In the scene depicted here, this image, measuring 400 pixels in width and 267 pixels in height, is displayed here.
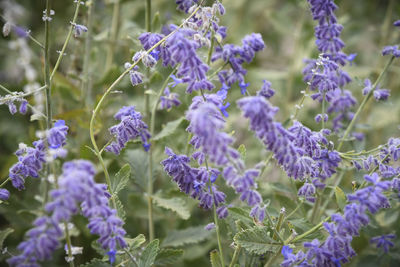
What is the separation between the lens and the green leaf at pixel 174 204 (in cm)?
220

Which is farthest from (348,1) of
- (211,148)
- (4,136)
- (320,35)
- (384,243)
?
(211,148)

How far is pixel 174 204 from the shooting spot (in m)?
2.27

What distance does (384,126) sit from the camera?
3848mm

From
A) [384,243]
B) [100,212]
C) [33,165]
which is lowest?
[384,243]

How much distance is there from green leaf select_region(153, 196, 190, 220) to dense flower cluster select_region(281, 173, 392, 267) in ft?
2.50

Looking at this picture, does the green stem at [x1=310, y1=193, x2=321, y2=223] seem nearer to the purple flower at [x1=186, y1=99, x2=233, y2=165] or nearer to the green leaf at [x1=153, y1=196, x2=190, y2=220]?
the green leaf at [x1=153, y1=196, x2=190, y2=220]

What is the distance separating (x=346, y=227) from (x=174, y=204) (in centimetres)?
110

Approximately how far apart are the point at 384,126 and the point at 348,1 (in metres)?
1.71

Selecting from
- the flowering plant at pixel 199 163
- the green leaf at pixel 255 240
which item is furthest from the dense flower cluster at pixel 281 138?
the green leaf at pixel 255 240

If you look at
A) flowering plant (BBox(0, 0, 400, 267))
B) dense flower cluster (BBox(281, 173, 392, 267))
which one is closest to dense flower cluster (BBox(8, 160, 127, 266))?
flowering plant (BBox(0, 0, 400, 267))

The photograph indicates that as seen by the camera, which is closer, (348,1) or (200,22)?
(200,22)

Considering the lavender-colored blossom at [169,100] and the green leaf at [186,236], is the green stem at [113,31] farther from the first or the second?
the green leaf at [186,236]

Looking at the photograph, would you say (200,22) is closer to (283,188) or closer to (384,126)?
(283,188)

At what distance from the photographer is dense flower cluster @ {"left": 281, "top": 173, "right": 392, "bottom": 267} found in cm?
134
